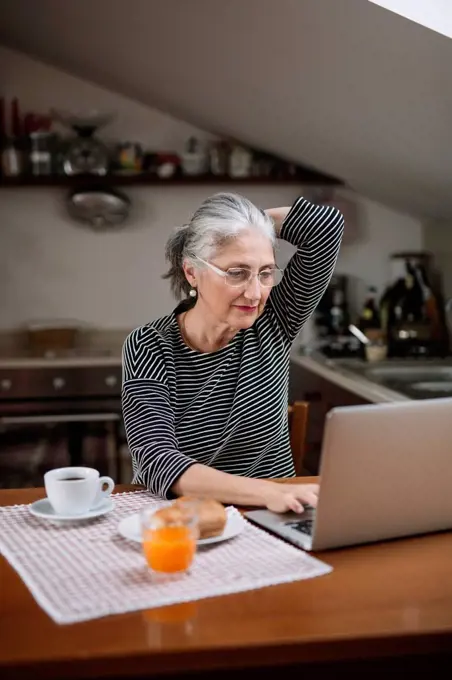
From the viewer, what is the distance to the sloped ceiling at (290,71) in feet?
8.05

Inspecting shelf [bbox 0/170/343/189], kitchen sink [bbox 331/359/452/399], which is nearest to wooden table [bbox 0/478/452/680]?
kitchen sink [bbox 331/359/452/399]

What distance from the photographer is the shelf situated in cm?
422

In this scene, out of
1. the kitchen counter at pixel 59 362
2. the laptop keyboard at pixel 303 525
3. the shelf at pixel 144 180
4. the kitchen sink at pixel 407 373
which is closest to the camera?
the laptop keyboard at pixel 303 525

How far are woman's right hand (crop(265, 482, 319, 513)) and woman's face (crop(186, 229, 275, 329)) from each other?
40 centimetres

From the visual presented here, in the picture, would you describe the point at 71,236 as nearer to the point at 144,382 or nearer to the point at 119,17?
the point at 119,17

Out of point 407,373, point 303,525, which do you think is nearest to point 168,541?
point 303,525

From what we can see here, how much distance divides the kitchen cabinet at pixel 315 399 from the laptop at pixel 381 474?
1.84 m

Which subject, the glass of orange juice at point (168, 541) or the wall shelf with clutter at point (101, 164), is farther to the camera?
the wall shelf with clutter at point (101, 164)

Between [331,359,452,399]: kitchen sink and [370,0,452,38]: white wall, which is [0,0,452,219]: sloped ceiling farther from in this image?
[331,359,452,399]: kitchen sink

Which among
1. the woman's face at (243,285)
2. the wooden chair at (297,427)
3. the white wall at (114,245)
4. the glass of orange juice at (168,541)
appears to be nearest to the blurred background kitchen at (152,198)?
the white wall at (114,245)

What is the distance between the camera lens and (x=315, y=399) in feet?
12.0

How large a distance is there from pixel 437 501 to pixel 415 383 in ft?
6.37

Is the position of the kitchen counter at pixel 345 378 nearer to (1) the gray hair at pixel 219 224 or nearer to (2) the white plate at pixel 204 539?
(1) the gray hair at pixel 219 224

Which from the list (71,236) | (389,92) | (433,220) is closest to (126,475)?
(71,236)
